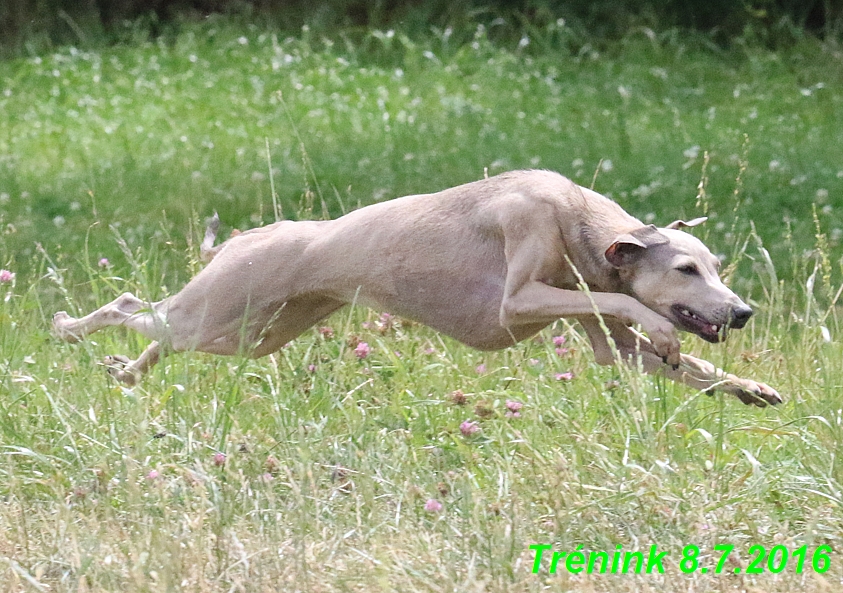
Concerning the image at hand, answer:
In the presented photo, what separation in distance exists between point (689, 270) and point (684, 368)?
1.43 feet

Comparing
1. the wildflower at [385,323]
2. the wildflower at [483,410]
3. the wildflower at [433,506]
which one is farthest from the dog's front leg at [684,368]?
the wildflower at [385,323]

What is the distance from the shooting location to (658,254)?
4695 millimetres

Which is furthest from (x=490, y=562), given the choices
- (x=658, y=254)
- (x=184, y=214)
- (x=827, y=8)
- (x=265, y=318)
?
(x=827, y=8)

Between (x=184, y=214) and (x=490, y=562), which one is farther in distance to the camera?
(x=184, y=214)

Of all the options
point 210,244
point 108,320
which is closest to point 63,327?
point 108,320

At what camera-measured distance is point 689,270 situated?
463 centimetres

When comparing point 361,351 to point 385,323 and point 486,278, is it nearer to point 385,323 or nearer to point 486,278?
point 385,323

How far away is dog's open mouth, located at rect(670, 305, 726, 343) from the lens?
14.9 feet

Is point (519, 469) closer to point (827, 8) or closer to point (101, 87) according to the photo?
point (101, 87)

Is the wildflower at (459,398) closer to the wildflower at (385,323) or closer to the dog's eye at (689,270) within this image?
the wildflower at (385,323)

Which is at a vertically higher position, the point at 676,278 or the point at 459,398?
the point at 676,278

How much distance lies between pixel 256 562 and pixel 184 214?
18.2ft

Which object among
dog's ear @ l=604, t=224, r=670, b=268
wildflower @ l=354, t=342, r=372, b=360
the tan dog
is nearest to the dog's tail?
the tan dog

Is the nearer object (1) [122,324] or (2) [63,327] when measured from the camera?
(1) [122,324]
